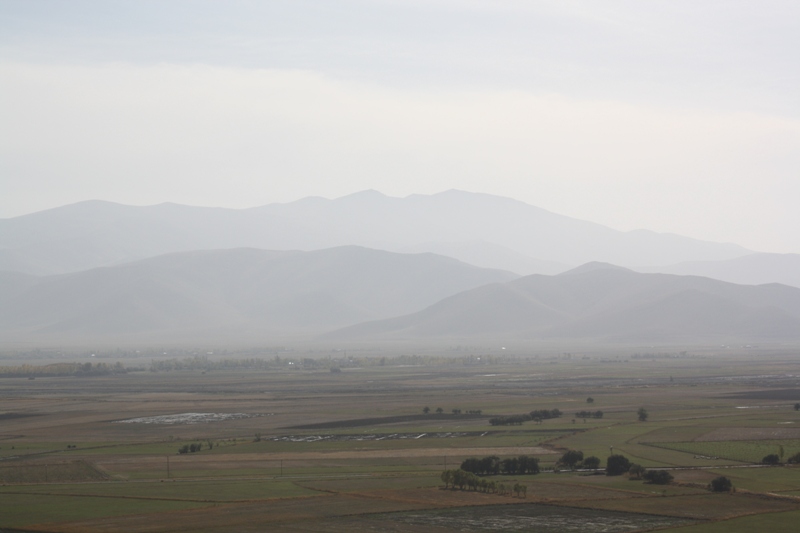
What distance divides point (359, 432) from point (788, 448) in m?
29.5

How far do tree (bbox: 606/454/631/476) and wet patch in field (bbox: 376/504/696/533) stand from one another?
10.6m

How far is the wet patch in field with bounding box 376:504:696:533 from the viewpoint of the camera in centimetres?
4481

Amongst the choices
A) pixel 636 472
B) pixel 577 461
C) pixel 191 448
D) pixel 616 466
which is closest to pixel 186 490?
pixel 191 448

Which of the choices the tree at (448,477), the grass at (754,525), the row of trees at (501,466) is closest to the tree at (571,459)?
the row of trees at (501,466)

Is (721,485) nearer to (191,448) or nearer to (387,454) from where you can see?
(387,454)

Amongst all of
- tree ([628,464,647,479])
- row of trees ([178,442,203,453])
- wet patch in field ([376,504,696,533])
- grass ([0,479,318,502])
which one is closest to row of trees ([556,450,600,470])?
tree ([628,464,647,479])

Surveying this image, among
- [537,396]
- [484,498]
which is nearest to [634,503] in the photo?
[484,498]

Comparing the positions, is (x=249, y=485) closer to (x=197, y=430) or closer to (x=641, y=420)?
(x=197, y=430)

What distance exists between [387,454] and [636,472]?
17.1 metres

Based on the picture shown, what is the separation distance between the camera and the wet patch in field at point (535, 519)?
44.8 m

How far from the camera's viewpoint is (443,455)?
6712 cm

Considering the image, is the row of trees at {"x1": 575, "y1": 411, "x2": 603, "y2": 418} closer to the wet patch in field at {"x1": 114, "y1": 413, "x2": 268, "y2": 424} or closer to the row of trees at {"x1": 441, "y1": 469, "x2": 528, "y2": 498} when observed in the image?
the wet patch in field at {"x1": 114, "y1": 413, "x2": 268, "y2": 424}

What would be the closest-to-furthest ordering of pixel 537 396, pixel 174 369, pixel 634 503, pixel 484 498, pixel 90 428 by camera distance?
1. pixel 634 503
2. pixel 484 498
3. pixel 90 428
4. pixel 537 396
5. pixel 174 369

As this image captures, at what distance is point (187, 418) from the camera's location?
309 feet
